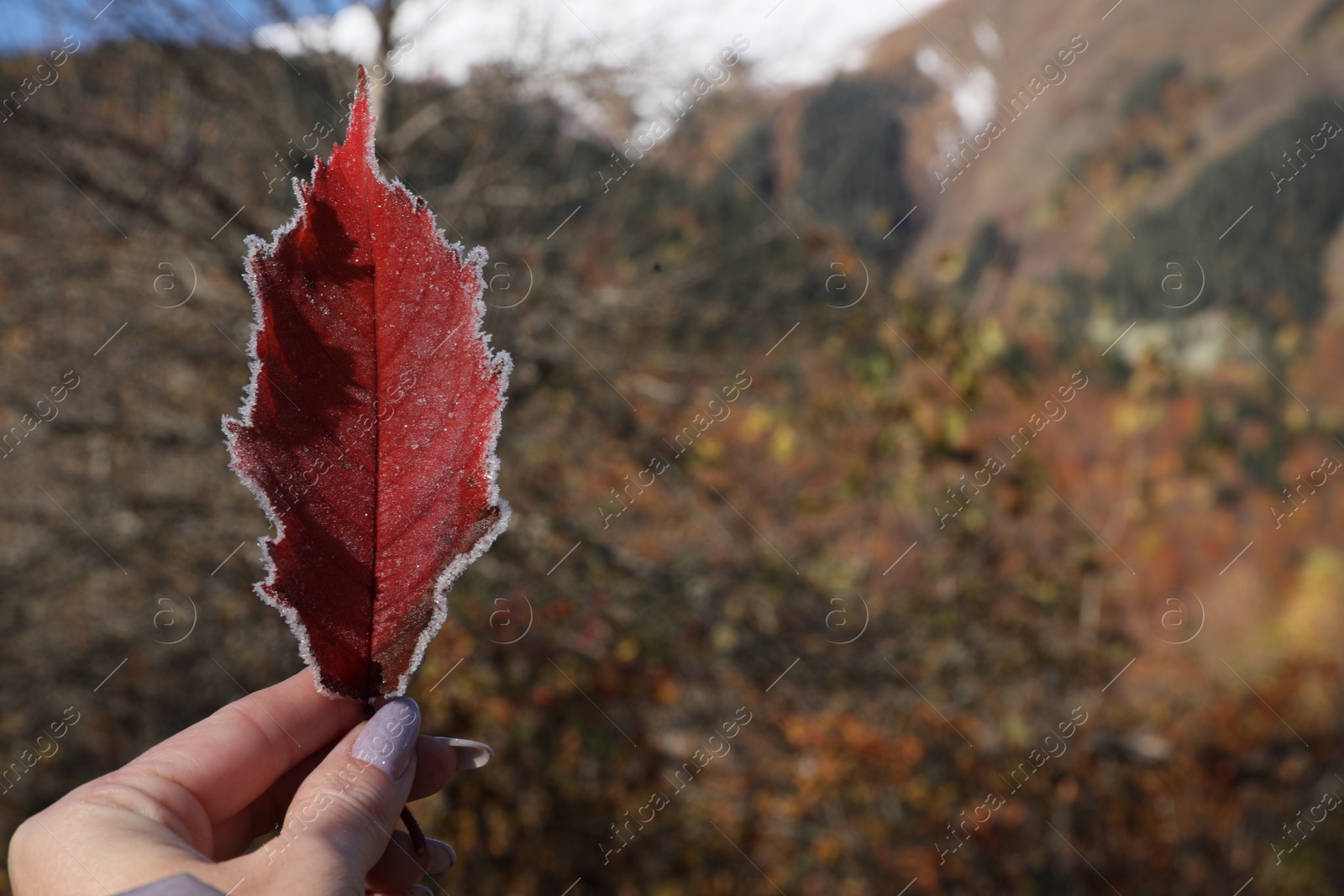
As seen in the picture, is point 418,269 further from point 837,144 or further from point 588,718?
point 837,144

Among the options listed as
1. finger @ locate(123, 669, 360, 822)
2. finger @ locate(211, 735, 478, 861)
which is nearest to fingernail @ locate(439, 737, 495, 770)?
finger @ locate(211, 735, 478, 861)

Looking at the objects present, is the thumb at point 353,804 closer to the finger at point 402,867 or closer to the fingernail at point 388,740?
the fingernail at point 388,740

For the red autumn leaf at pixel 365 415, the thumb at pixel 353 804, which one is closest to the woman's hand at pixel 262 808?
the thumb at pixel 353 804

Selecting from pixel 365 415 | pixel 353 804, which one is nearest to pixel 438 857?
pixel 353 804

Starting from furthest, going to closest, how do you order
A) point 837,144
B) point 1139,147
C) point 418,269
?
point 1139,147, point 837,144, point 418,269

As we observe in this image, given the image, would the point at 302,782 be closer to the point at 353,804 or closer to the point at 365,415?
the point at 353,804

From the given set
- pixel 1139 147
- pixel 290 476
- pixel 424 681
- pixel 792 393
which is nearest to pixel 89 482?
pixel 424 681
